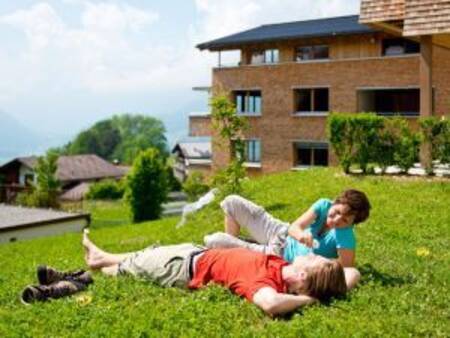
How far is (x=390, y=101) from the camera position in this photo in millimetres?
33844

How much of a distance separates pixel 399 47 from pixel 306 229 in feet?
87.9

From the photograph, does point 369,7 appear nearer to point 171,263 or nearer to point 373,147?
point 373,147

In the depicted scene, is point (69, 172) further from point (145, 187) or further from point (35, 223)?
point (35, 223)

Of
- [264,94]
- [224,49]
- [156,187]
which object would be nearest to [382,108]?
[264,94]

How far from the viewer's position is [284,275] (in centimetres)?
656

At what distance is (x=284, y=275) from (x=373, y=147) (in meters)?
11.4

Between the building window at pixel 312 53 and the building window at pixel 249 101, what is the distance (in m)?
3.03

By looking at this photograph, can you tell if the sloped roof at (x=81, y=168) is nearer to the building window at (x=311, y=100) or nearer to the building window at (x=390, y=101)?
the building window at (x=311, y=100)

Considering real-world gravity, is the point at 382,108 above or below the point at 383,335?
above

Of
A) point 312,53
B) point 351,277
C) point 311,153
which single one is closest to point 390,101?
point 311,153

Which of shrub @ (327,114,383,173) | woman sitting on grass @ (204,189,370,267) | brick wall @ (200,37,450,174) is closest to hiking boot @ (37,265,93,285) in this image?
woman sitting on grass @ (204,189,370,267)

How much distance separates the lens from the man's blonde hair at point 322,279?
6.45m

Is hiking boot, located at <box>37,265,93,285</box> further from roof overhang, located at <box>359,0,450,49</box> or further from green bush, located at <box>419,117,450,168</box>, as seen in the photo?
roof overhang, located at <box>359,0,450,49</box>

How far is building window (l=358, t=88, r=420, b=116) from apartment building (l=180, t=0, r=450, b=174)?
0.15ft
